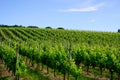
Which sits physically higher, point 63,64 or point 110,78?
point 63,64

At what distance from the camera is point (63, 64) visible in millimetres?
28391

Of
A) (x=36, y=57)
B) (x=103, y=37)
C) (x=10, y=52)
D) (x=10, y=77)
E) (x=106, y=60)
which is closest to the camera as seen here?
(x=10, y=77)

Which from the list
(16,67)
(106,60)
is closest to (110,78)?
(106,60)

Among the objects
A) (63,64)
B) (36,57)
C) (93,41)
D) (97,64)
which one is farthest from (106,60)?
(93,41)

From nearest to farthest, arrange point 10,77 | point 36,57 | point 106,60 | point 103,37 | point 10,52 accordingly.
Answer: point 10,77 → point 106,60 → point 10,52 → point 36,57 → point 103,37

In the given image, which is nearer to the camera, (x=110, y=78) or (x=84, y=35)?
(x=110, y=78)

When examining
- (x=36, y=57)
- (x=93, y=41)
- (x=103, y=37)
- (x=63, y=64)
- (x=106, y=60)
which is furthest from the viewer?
(x=103, y=37)

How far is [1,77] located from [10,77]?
944 mm

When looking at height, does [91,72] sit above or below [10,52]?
below

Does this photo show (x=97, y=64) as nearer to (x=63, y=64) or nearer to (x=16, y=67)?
(x=63, y=64)

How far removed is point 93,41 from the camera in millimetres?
73250

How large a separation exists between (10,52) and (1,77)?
Answer: 17.8 ft

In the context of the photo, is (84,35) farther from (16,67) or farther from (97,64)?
(16,67)

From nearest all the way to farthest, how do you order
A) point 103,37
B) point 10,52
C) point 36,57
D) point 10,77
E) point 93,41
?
1. point 10,77
2. point 10,52
3. point 36,57
4. point 93,41
5. point 103,37
